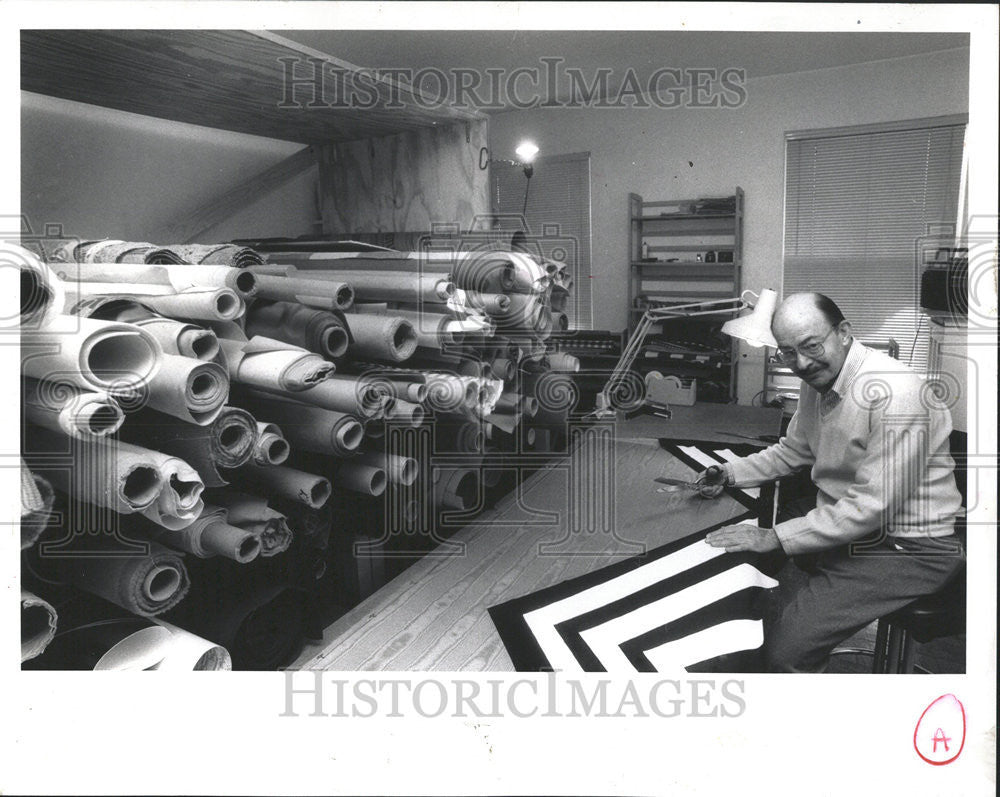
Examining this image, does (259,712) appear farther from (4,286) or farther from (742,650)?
(742,650)

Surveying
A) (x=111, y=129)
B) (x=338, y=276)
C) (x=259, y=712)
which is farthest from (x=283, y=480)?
(x=111, y=129)

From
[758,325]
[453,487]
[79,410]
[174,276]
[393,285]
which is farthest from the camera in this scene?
[453,487]

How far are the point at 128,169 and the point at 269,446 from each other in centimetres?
100

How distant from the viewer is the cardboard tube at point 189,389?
93 centimetres

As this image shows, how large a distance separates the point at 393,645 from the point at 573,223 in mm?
4577

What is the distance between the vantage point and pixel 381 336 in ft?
4.27

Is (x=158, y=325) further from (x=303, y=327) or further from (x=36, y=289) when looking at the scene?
(x=303, y=327)

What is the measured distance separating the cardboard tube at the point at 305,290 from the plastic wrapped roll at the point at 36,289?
0.45 meters

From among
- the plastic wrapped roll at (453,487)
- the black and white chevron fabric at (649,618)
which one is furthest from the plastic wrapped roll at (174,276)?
the black and white chevron fabric at (649,618)

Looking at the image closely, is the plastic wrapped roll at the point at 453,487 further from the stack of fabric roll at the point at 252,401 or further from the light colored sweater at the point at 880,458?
the light colored sweater at the point at 880,458

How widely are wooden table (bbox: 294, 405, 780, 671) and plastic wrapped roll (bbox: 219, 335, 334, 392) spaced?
0.62 meters

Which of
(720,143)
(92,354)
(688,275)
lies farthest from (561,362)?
(688,275)

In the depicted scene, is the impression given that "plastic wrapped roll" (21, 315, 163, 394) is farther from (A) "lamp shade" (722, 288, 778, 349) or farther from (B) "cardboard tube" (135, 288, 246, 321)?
(A) "lamp shade" (722, 288, 778, 349)

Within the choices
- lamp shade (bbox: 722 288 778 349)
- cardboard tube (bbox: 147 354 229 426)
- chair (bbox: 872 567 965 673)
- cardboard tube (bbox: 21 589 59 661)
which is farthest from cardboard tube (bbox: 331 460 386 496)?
chair (bbox: 872 567 965 673)
